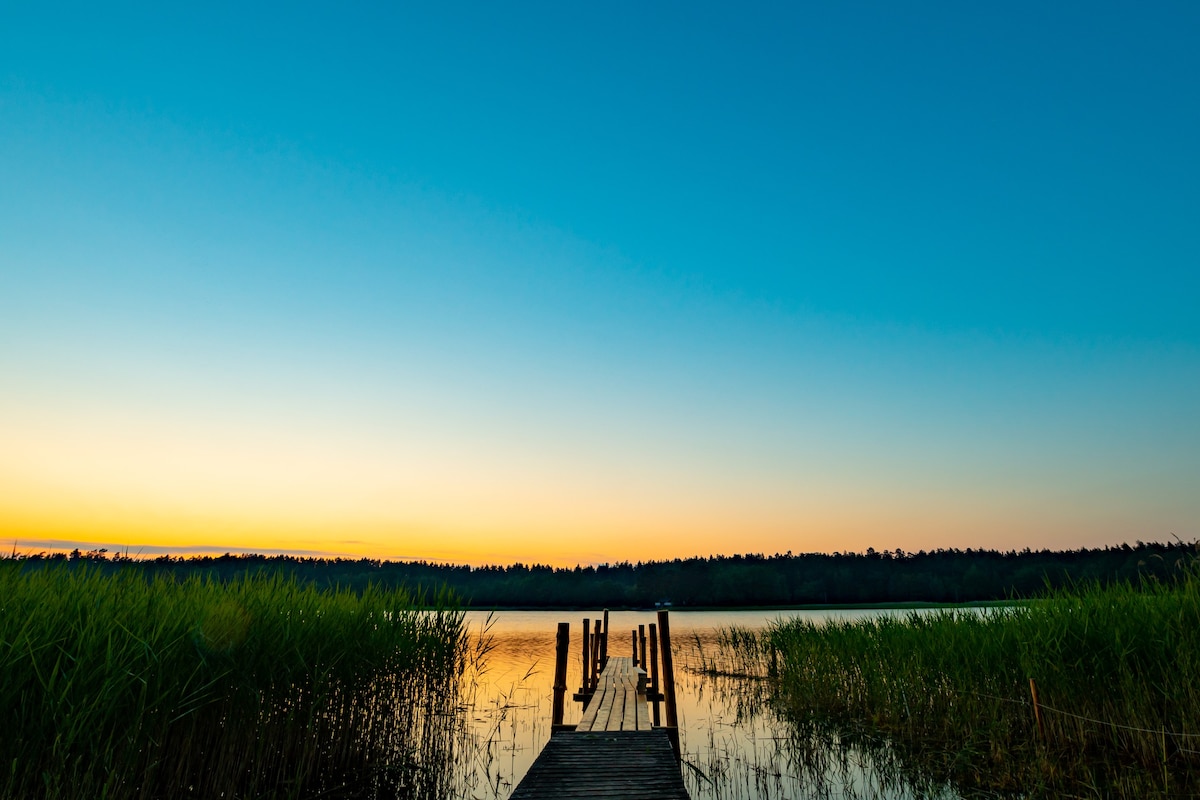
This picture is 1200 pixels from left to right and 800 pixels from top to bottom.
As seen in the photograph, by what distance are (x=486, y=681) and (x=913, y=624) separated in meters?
17.0

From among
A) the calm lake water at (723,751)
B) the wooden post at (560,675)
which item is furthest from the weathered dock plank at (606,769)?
the wooden post at (560,675)

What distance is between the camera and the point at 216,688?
8.28 metres

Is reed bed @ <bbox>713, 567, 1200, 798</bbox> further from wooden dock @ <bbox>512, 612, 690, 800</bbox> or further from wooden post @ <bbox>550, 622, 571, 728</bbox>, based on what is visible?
wooden post @ <bbox>550, 622, 571, 728</bbox>

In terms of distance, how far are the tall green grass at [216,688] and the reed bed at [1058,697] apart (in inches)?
383

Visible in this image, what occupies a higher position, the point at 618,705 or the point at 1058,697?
the point at 1058,697

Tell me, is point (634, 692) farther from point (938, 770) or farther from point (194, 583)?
point (194, 583)

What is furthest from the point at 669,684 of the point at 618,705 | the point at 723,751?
the point at 723,751

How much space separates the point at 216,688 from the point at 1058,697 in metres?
13.4

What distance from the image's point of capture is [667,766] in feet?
29.8

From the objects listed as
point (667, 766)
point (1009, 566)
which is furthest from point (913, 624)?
point (1009, 566)

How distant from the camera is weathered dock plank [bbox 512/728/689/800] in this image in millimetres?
8016

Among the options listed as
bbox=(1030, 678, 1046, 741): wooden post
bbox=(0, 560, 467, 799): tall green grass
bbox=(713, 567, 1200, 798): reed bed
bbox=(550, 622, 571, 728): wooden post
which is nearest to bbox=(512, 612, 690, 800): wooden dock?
bbox=(550, 622, 571, 728): wooden post

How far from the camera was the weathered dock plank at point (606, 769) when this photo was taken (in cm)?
802

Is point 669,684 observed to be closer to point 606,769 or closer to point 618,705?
point 618,705
